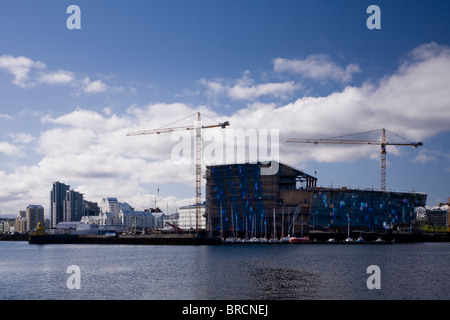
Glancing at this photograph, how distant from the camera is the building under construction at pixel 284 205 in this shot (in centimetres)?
18325

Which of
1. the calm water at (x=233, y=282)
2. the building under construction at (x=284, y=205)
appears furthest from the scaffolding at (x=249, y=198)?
the calm water at (x=233, y=282)

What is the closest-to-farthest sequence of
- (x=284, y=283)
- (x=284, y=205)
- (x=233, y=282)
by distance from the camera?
1. (x=284, y=283)
2. (x=233, y=282)
3. (x=284, y=205)

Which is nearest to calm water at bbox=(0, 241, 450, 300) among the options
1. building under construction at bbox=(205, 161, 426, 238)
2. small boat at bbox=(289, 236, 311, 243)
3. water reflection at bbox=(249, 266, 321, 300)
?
water reflection at bbox=(249, 266, 321, 300)

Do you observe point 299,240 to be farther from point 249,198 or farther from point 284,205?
point 249,198

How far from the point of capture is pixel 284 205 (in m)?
184

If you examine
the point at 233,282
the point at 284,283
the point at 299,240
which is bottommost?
the point at 299,240

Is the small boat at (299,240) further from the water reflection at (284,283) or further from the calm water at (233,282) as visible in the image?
the water reflection at (284,283)

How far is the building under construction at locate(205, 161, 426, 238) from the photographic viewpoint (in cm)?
18325

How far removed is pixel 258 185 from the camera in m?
188

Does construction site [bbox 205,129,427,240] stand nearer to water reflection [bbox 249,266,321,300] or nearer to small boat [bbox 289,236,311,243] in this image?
small boat [bbox 289,236,311,243]

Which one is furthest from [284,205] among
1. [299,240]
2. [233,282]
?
[233,282]

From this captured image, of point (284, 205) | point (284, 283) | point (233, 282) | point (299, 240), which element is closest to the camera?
point (284, 283)

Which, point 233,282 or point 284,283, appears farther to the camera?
point 233,282
